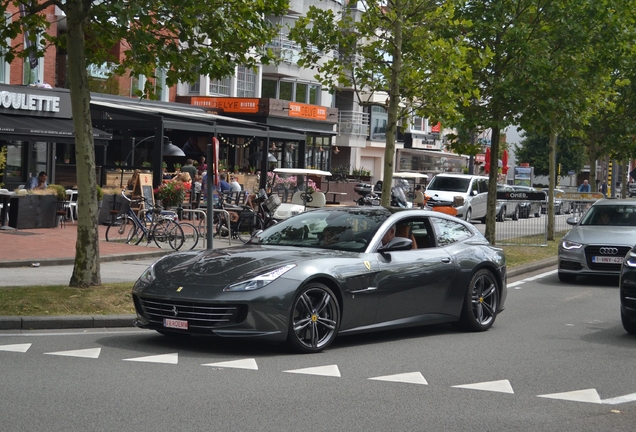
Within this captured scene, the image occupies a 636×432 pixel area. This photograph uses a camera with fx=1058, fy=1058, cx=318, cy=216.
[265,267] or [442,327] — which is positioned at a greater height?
[265,267]

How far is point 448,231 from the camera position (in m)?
11.8

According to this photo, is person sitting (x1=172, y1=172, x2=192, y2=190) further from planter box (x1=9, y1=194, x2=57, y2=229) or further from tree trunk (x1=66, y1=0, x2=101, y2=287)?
tree trunk (x1=66, y1=0, x2=101, y2=287)

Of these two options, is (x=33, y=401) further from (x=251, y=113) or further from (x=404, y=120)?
(x=251, y=113)

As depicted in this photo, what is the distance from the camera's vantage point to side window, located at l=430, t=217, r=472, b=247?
1161cm

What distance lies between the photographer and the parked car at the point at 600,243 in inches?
707

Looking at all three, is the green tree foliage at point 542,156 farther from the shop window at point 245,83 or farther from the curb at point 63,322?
the curb at point 63,322

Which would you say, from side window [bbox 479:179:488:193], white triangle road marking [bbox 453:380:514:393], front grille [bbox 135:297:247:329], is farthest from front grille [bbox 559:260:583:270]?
side window [bbox 479:179:488:193]

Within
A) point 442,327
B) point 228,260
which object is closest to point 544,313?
point 442,327

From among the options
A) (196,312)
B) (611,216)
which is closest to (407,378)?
(196,312)

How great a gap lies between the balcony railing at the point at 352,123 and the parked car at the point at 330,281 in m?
50.0

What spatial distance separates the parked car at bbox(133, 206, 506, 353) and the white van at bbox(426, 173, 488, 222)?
2684 cm

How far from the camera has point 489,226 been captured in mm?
24438

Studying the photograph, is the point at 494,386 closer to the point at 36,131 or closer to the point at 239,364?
the point at 239,364

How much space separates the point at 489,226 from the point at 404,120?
4.91 meters
